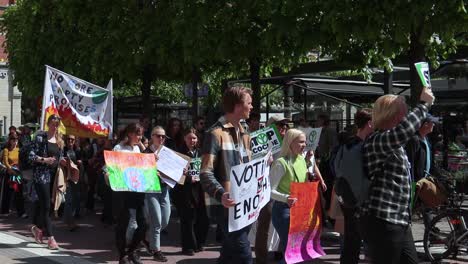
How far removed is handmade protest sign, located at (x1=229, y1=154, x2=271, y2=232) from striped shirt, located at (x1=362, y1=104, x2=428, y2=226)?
100cm

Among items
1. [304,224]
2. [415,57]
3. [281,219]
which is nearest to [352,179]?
[304,224]

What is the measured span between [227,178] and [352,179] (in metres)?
0.93

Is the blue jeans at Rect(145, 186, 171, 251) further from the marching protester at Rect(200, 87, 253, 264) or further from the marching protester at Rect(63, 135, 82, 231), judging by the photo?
the marching protester at Rect(200, 87, 253, 264)

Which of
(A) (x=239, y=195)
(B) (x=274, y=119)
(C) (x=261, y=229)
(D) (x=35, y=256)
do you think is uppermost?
(B) (x=274, y=119)

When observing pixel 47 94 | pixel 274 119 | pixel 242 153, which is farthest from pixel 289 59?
pixel 242 153

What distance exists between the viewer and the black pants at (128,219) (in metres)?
8.08

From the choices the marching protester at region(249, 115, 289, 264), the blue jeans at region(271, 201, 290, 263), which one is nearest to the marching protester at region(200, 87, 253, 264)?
the marching protester at region(249, 115, 289, 264)

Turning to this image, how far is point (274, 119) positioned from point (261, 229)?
1.91 meters

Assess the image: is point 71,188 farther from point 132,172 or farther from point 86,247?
point 132,172

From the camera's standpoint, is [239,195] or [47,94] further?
[47,94]

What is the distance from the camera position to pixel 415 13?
8.38 meters

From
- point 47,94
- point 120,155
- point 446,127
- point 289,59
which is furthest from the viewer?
point 446,127

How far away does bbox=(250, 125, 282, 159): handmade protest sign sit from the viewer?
293 inches

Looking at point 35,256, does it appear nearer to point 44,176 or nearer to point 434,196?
point 44,176
